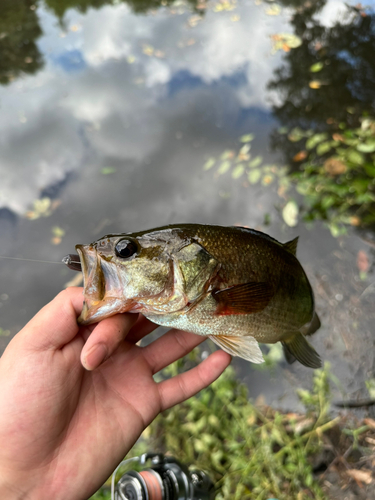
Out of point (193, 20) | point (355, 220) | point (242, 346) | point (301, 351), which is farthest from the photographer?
point (193, 20)

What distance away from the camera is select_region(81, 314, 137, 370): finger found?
1338mm

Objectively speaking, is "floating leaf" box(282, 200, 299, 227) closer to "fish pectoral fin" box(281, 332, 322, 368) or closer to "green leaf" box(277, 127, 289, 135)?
"green leaf" box(277, 127, 289, 135)

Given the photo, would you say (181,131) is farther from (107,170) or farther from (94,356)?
(94,356)

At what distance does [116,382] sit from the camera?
1744 millimetres

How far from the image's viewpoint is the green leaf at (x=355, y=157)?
339 cm

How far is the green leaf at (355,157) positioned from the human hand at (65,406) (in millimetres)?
2897

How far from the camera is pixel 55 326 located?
154 cm

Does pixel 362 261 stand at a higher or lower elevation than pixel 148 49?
lower

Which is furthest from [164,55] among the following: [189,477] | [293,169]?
[189,477]

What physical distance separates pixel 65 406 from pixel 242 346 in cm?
85

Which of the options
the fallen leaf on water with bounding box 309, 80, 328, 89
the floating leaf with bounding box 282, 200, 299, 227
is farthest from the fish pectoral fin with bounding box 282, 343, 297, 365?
the fallen leaf on water with bounding box 309, 80, 328, 89

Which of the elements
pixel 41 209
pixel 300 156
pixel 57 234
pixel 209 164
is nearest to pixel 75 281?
pixel 57 234

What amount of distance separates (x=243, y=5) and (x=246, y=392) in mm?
5842

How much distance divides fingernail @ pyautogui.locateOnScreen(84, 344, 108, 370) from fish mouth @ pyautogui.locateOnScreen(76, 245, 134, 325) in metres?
0.15
